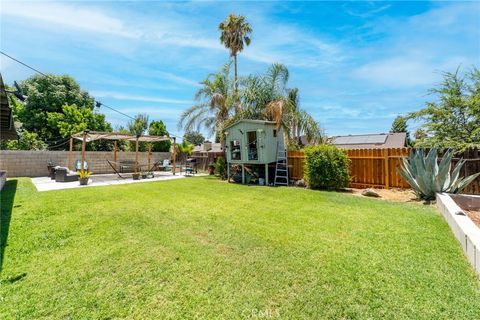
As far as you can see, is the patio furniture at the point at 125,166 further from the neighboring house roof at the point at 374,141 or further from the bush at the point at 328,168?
the neighboring house roof at the point at 374,141

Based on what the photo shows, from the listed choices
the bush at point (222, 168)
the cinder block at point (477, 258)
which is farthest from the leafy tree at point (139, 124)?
the cinder block at point (477, 258)

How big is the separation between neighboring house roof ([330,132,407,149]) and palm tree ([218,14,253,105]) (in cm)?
1197

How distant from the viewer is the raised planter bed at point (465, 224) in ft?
9.66

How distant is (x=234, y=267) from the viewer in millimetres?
3080

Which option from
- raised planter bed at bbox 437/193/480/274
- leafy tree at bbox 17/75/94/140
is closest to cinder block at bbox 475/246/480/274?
raised planter bed at bbox 437/193/480/274

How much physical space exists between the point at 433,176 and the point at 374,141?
65.8ft

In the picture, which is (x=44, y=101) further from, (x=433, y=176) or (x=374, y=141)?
(x=374, y=141)

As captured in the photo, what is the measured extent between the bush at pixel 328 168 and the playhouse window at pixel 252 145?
2948 mm

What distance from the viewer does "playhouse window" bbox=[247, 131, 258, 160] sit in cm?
1198

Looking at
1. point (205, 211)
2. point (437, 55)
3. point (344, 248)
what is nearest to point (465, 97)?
point (437, 55)

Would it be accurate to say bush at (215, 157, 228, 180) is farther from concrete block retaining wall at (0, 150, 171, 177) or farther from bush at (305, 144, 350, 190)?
concrete block retaining wall at (0, 150, 171, 177)

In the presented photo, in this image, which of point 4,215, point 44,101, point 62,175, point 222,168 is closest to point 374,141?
point 222,168

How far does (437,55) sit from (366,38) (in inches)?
105

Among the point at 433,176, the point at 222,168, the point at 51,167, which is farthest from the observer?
the point at 222,168
